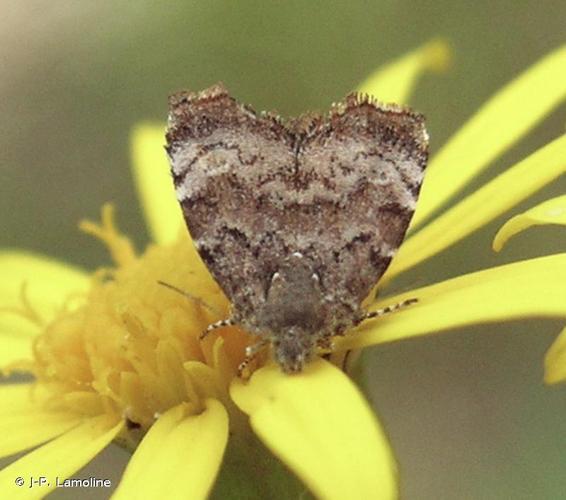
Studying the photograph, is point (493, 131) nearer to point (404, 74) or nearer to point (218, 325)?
point (404, 74)

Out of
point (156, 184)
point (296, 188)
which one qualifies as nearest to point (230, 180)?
point (296, 188)

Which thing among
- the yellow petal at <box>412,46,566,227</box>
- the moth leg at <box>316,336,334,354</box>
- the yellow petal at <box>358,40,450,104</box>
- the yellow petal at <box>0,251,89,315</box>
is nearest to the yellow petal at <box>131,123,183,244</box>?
the yellow petal at <box>0,251,89,315</box>

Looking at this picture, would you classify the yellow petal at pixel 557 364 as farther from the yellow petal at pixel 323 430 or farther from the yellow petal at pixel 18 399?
the yellow petal at pixel 18 399

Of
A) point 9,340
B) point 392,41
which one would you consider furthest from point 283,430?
point 392,41

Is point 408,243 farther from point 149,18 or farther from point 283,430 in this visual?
point 149,18

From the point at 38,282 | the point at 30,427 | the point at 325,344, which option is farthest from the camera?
the point at 38,282
